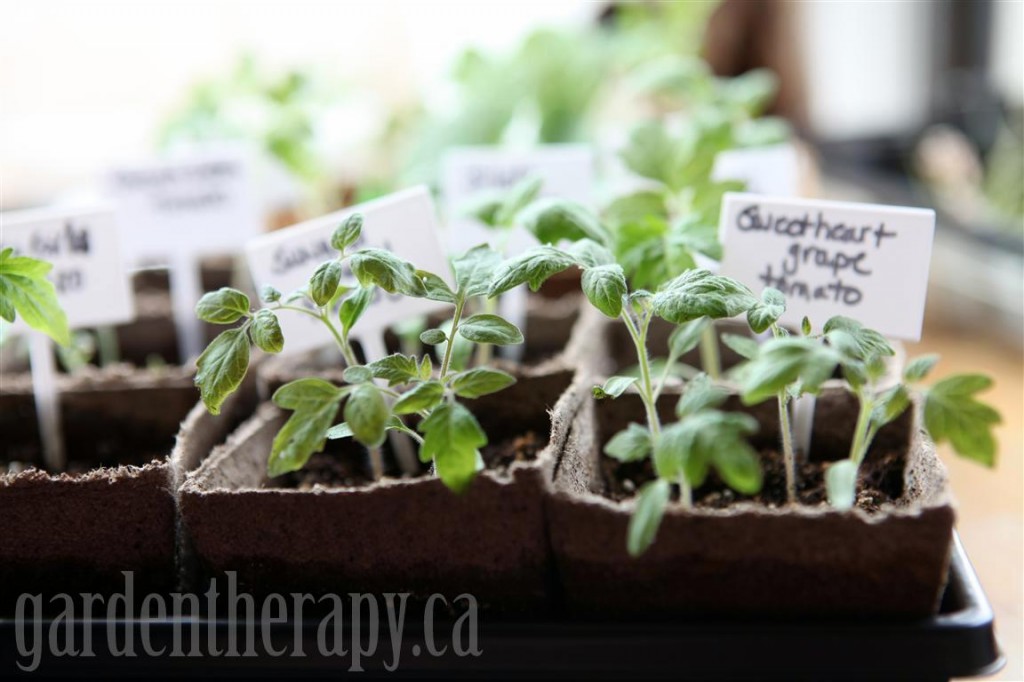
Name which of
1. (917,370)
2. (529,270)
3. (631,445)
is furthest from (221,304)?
(917,370)

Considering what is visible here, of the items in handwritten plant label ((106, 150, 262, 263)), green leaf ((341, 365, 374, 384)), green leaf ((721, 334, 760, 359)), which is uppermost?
handwritten plant label ((106, 150, 262, 263))

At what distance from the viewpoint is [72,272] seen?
45.8 inches

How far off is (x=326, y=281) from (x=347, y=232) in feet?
0.21

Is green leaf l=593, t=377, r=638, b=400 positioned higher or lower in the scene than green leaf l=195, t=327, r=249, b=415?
lower

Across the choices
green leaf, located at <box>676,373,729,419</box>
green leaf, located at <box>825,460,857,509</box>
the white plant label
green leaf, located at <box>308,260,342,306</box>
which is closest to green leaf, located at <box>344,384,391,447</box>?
green leaf, located at <box>308,260,342,306</box>

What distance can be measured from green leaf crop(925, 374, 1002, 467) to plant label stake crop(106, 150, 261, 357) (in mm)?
1021

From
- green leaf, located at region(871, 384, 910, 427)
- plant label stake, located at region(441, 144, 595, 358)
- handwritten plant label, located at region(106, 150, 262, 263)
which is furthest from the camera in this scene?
handwritten plant label, located at region(106, 150, 262, 263)

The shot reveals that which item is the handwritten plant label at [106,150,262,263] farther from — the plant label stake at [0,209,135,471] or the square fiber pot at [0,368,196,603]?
the square fiber pot at [0,368,196,603]

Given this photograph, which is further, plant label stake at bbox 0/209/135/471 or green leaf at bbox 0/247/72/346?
plant label stake at bbox 0/209/135/471

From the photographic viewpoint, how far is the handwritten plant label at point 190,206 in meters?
1.46

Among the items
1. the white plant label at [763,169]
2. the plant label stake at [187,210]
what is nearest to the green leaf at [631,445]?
the white plant label at [763,169]

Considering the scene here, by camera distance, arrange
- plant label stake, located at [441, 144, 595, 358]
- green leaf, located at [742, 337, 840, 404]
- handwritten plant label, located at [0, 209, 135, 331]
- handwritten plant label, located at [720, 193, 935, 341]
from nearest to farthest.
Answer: green leaf, located at [742, 337, 840, 404] < handwritten plant label, located at [720, 193, 935, 341] < handwritten plant label, located at [0, 209, 135, 331] < plant label stake, located at [441, 144, 595, 358]

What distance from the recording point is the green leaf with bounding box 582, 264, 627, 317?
0.81 m

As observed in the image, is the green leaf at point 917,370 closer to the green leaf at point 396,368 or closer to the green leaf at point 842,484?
the green leaf at point 842,484
